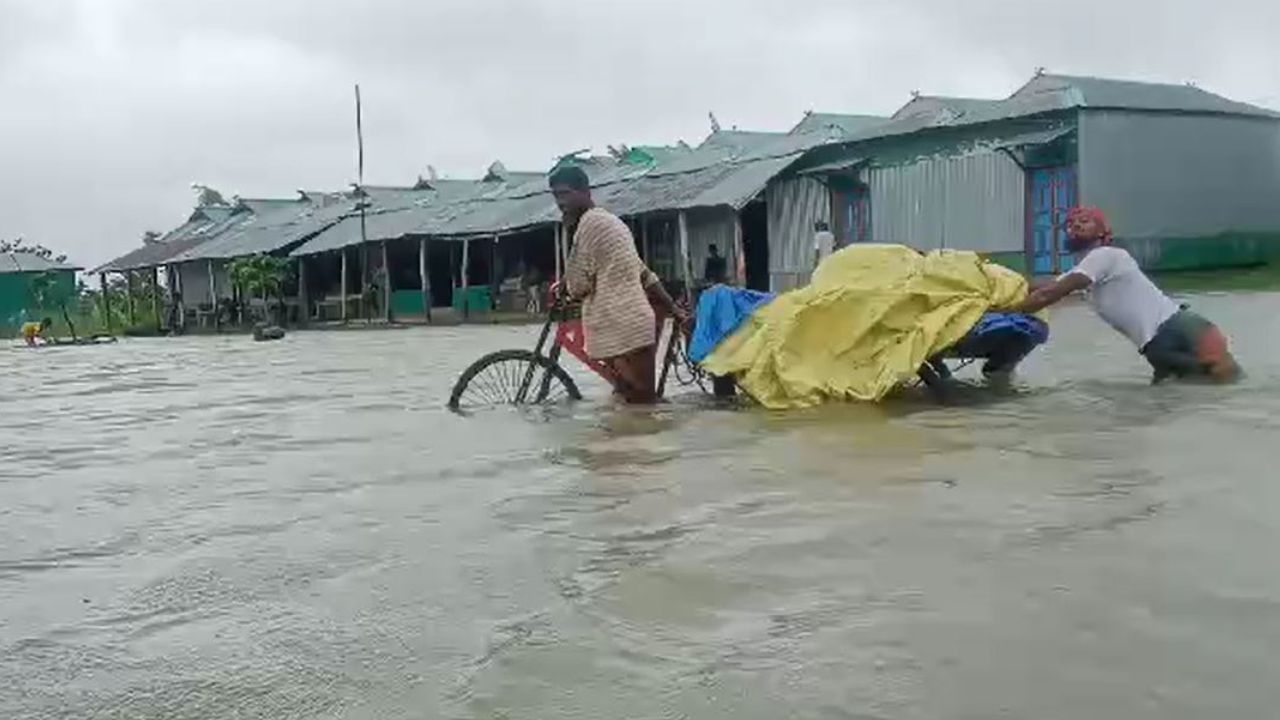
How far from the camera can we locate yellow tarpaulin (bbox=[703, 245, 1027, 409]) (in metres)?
6.84

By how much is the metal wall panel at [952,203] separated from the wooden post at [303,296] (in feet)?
62.0

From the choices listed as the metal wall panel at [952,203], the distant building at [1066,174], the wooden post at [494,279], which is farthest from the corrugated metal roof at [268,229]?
the metal wall panel at [952,203]

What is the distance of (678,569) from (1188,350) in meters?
4.63

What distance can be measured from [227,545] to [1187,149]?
2089 cm

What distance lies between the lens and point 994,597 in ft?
9.66

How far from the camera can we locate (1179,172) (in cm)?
2173

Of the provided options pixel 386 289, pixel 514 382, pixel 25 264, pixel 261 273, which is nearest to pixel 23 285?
pixel 25 264

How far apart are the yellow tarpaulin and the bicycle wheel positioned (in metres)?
1.26

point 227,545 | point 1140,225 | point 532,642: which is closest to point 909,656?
point 532,642

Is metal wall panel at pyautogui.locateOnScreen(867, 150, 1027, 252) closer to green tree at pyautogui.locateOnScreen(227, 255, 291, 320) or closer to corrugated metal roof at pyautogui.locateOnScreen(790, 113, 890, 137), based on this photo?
corrugated metal roof at pyautogui.locateOnScreen(790, 113, 890, 137)

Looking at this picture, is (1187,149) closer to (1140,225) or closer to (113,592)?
(1140,225)

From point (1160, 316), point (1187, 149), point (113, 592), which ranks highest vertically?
point (1187, 149)

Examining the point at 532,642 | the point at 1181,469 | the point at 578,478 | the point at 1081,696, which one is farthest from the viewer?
the point at 578,478

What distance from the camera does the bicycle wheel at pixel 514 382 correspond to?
7.67 metres
